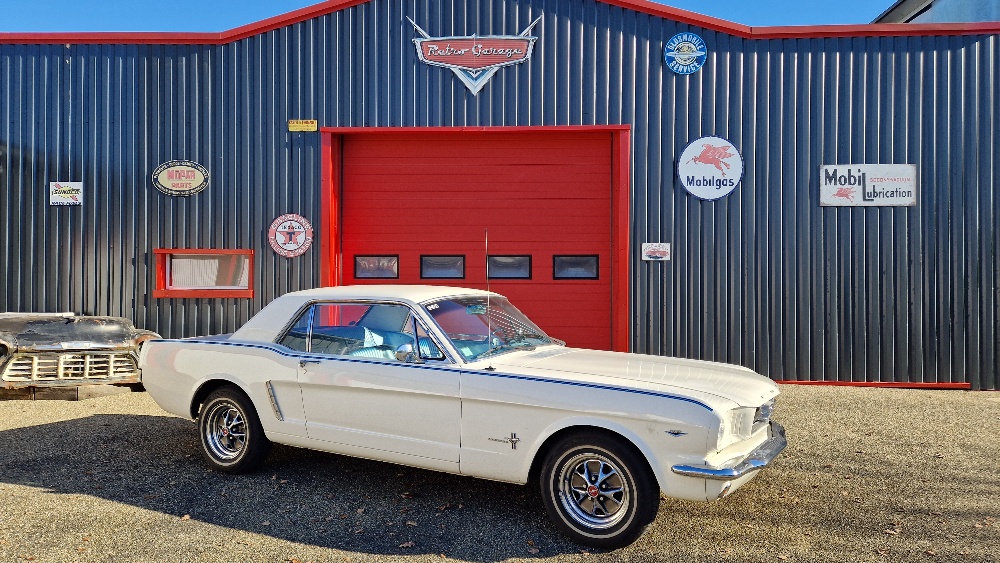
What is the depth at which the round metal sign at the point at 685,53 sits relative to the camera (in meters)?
8.69

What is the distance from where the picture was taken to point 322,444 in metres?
4.47

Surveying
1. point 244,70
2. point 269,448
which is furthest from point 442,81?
point 269,448

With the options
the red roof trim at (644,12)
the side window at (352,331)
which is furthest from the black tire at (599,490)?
the red roof trim at (644,12)

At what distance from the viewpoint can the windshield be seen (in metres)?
4.33

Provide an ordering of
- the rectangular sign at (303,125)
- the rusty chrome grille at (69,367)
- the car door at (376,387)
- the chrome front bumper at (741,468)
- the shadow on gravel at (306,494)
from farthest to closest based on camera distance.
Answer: the rectangular sign at (303,125) → the rusty chrome grille at (69,367) → the car door at (376,387) → the shadow on gravel at (306,494) → the chrome front bumper at (741,468)

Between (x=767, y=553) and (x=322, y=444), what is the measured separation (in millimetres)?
2678

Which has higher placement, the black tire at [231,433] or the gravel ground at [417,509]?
the black tire at [231,433]

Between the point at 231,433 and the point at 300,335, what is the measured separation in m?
0.86

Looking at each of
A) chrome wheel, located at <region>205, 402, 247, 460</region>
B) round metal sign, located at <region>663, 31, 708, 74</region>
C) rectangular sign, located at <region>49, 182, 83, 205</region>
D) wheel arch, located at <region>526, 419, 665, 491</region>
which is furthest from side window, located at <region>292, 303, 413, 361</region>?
rectangular sign, located at <region>49, 182, 83, 205</region>

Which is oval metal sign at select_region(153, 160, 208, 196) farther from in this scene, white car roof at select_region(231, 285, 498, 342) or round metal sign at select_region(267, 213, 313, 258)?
white car roof at select_region(231, 285, 498, 342)

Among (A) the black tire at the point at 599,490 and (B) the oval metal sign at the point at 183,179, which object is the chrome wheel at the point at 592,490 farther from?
(B) the oval metal sign at the point at 183,179

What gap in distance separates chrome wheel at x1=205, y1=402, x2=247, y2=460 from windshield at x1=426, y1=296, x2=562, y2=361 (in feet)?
5.41

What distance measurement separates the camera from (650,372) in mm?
4082

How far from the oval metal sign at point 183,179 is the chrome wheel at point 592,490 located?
7.24 m
